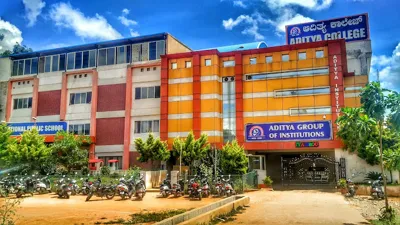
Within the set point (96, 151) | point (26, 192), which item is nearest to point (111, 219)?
point (26, 192)

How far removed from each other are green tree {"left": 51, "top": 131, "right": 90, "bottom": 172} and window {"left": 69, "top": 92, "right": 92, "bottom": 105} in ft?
19.0

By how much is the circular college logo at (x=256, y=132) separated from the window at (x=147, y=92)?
1058 cm

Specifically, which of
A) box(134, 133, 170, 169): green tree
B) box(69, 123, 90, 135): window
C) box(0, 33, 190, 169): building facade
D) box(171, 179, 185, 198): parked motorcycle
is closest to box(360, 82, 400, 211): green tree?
box(171, 179, 185, 198): parked motorcycle

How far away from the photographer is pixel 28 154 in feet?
108

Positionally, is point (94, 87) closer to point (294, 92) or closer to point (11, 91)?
point (11, 91)

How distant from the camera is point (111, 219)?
13.5 metres

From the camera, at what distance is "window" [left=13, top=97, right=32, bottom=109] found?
43625mm

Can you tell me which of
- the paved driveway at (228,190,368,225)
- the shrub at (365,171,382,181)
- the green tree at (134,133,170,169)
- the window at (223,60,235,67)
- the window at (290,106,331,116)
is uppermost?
the window at (223,60,235,67)

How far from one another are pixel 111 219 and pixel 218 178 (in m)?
12.5

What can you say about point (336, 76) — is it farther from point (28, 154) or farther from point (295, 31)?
point (28, 154)

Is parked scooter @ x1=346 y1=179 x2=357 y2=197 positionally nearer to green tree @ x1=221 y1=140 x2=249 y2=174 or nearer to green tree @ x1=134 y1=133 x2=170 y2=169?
green tree @ x1=221 y1=140 x2=249 y2=174

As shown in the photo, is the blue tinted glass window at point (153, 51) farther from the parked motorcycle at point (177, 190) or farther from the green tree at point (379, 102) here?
the green tree at point (379, 102)

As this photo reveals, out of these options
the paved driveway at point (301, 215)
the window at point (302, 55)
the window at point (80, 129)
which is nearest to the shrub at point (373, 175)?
the paved driveway at point (301, 215)

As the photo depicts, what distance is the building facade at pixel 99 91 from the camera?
3859 centimetres
